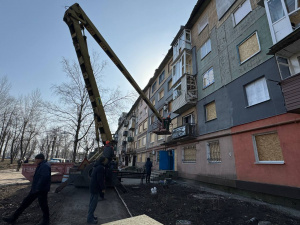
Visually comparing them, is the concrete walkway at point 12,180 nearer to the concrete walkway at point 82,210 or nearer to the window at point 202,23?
the concrete walkway at point 82,210

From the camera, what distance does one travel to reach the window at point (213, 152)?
11289 mm

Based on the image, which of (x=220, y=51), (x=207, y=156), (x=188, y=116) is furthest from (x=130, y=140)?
(x=220, y=51)

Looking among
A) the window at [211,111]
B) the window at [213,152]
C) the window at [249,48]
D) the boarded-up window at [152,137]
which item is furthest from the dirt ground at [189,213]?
the boarded-up window at [152,137]

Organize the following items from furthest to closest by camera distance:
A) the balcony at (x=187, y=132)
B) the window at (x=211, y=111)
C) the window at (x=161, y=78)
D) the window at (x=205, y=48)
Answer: the window at (x=161, y=78)
the window at (x=205, y=48)
the balcony at (x=187, y=132)
the window at (x=211, y=111)

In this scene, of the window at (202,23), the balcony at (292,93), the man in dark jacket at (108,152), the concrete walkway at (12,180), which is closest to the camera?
the balcony at (292,93)

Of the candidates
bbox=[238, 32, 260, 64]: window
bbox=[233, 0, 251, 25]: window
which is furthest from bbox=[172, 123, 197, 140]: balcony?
bbox=[233, 0, 251, 25]: window

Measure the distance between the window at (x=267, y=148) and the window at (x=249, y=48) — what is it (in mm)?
4695

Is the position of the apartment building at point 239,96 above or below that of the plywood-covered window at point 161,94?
below

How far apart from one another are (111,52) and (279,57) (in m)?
9.45

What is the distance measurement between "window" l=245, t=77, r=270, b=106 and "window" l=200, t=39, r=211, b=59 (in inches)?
217

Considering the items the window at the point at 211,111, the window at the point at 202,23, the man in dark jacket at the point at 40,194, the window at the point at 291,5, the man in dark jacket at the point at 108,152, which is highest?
the window at the point at 202,23

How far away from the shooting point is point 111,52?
35.7 feet

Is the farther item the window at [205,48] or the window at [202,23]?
the window at [202,23]

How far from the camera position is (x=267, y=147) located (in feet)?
26.7
